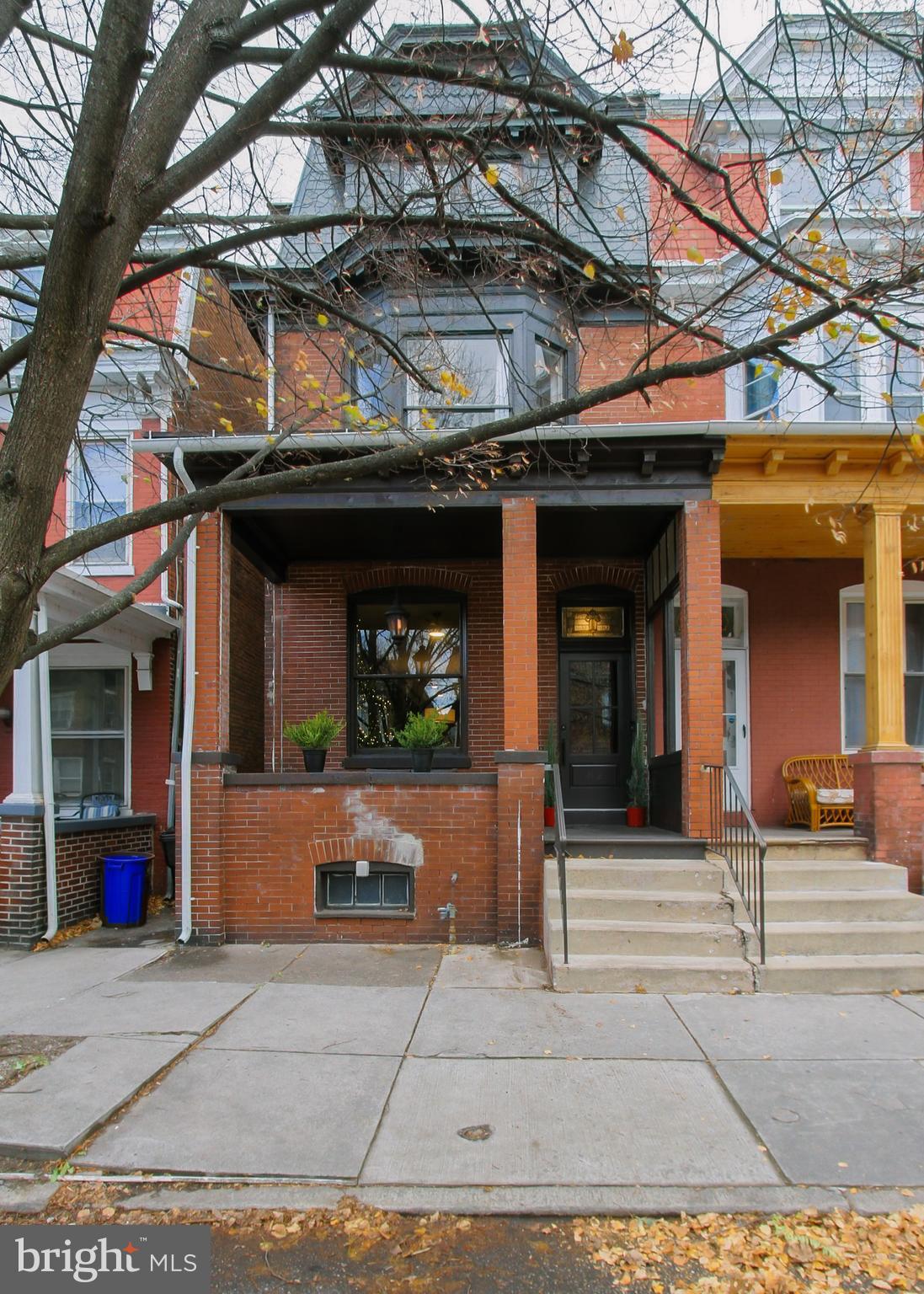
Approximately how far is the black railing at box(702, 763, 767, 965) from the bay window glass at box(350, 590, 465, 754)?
3.24 meters

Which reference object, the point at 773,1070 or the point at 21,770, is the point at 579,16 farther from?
the point at 21,770

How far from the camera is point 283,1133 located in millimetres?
4027

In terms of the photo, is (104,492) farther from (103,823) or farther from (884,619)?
(884,619)

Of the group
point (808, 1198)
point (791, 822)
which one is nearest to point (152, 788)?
point (791, 822)

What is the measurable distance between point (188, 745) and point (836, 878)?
5768 millimetres

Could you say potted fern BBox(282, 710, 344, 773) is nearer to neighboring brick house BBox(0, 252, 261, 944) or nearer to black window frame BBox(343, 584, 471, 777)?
black window frame BBox(343, 584, 471, 777)

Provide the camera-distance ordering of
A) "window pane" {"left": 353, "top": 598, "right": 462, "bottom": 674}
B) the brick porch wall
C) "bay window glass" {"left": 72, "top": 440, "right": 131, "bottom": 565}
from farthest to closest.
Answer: "bay window glass" {"left": 72, "top": 440, "right": 131, "bottom": 565} < "window pane" {"left": 353, "top": 598, "right": 462, "bottom": 674} < the brick porch wall

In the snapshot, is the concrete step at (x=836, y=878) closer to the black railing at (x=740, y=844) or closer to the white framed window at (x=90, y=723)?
the black railing at (x=740, y=844)

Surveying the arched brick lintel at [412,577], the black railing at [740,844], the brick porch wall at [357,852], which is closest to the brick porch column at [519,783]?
the brick porch wall at [357,852]

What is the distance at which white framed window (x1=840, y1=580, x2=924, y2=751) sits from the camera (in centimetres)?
1027

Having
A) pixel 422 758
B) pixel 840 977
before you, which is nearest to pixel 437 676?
pixel 422 758

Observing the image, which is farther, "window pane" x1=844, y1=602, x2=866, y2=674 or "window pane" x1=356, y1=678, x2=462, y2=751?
"window pane" x1=844, y1=602, x2=866, y2=674

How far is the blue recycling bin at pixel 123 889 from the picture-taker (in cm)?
867

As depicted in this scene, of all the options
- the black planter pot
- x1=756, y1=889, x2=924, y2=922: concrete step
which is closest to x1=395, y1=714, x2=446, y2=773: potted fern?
the black planter pot
